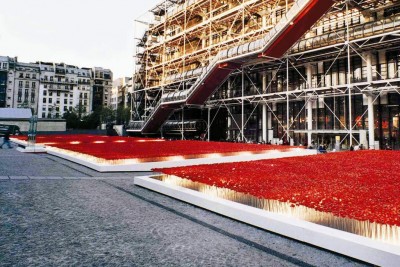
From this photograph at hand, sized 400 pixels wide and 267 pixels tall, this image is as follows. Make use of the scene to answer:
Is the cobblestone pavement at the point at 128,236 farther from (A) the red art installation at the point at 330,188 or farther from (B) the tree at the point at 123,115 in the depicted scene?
(B) the tree at the point at 123,115

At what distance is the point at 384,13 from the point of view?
67.5ft

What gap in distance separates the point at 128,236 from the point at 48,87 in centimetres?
9642

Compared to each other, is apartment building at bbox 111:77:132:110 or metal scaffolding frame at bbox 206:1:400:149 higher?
apartment building at bbox 111:77:132:110

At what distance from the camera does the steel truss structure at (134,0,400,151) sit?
64.2 feet

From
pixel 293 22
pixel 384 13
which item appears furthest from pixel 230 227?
pixel 384 13

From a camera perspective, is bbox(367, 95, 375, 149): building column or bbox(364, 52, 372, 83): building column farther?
bbox(364, 52, 372, 83): building column

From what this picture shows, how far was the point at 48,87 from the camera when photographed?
88.9 metres

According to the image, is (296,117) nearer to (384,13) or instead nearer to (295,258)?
(384,13)

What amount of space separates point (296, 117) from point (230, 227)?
2181 cm

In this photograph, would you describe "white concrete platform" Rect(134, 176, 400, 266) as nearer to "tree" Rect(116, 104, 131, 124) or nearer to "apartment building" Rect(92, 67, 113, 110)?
"tree" Rect(116, 104, 131, 124)

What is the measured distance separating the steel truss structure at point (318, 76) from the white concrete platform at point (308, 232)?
15650 millimetres

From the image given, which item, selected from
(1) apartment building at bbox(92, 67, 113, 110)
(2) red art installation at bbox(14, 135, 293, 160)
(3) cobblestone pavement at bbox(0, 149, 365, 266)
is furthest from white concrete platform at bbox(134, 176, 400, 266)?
(1) apartment building at bbox(92, 67, 113, 110)

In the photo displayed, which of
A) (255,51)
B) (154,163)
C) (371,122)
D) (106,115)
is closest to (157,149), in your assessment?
(154,163)

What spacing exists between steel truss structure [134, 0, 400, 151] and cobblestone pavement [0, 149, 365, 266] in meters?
16.3
